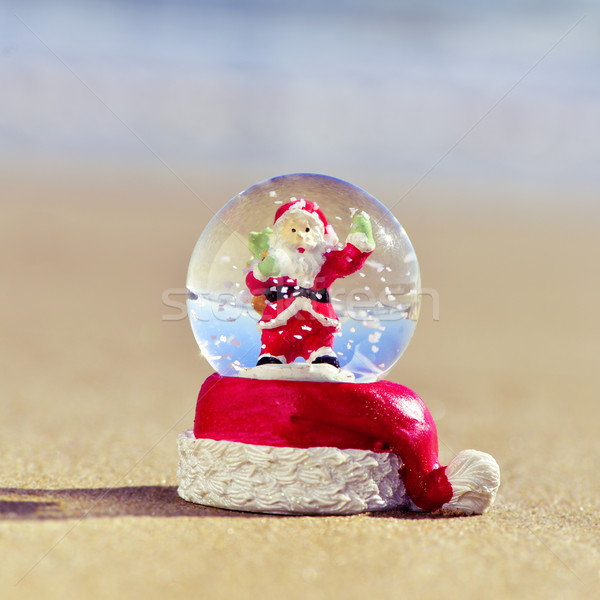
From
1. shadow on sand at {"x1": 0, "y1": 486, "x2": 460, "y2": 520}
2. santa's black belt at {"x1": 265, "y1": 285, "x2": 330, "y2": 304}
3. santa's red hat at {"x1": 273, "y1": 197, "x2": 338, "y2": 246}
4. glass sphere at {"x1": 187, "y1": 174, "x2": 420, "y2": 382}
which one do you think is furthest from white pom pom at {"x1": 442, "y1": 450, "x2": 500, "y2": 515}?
santa's red hat at {"x1": 273, "y1": 197, "x2": 338, "y2": 246}

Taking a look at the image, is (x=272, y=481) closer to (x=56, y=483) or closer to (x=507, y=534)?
(x=507, y=534)

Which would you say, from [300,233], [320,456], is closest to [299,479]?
[320,456]

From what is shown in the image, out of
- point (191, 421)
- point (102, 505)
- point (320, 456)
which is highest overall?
point (320, 456)

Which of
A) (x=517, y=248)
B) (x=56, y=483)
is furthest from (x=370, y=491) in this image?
(x=517, y=248)

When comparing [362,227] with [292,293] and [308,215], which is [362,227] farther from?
[292,293]

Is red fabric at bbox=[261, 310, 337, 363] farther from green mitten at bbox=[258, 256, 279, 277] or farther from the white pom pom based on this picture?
the white pom pom

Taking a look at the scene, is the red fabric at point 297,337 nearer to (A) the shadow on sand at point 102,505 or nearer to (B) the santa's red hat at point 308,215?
(B) the santa's red hat at point 308,215

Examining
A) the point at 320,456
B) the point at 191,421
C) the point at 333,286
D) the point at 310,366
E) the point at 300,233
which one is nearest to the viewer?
the point at 320,456
